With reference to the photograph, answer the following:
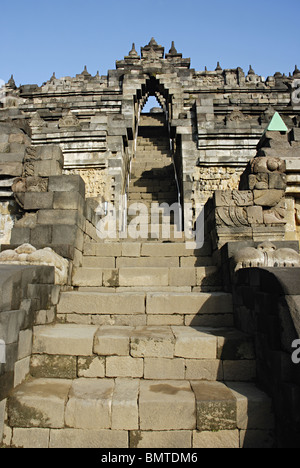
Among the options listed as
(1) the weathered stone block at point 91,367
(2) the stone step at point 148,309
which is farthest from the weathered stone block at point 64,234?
(1) the weathered stone block at point 91,367

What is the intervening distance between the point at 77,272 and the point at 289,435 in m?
3.46

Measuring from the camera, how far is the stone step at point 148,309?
382 cm

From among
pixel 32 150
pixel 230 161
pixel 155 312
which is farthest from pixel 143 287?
pixel 230 161

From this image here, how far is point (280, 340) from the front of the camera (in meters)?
2.51

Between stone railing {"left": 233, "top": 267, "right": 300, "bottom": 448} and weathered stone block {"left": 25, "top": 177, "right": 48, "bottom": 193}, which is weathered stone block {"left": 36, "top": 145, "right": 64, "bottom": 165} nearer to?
weathered stone block {"left": 25, "top": 177, "right": 48, "bottom": 193}

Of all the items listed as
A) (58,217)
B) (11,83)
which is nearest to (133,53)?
(11,83)

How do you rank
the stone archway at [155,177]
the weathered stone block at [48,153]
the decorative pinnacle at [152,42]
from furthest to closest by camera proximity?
the decorative pinnacle at [152,42]
the stone archway at [155,177]
the weathered stone block at [48,153]

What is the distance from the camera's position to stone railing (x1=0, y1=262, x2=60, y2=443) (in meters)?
2.59

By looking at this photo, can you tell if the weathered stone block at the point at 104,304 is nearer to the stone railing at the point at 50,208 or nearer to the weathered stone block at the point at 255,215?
the stone railing at the point at 50,208

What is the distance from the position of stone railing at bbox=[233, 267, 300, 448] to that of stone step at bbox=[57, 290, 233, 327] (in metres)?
0.76

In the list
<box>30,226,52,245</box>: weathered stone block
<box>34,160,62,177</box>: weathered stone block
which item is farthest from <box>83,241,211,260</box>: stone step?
<box>34,160,62,177</box>: weathered stone block

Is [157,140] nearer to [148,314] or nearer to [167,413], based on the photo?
[148,314]

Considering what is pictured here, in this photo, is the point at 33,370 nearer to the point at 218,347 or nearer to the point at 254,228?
the point at 218,347

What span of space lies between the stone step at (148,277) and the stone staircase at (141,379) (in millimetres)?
214
